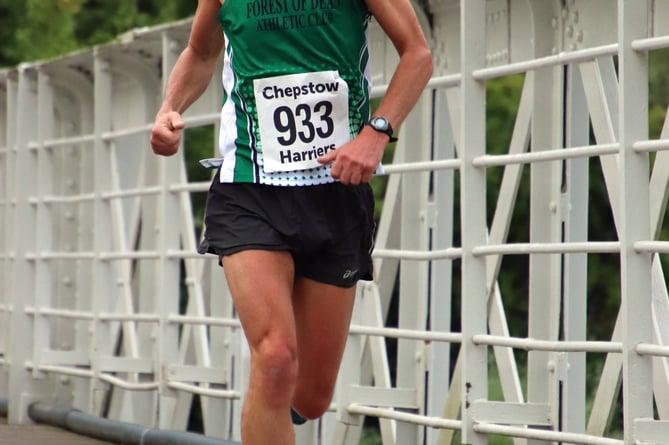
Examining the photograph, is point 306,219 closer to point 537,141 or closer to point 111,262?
point 537,141

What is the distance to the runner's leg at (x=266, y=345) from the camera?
5078mm

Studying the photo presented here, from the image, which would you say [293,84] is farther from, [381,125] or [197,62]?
[197,62]

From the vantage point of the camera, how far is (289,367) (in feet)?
16.7

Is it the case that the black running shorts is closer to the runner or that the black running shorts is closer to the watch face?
the runner

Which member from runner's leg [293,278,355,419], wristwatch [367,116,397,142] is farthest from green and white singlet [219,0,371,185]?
runner's leg [293,278,355,419]

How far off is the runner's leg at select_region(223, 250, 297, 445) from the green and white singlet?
0.96 feet

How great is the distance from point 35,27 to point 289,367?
18037 millimetres

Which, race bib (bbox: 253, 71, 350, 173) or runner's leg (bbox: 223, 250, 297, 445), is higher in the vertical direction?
race bib (bbox: 253, 71, 350, 173)

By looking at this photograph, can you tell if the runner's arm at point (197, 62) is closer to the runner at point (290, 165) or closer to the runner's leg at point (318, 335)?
the runner at point (290, 165)

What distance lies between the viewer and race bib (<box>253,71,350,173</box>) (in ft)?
17.3

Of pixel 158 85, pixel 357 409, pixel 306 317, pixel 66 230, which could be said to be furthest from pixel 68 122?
pixel 306 317

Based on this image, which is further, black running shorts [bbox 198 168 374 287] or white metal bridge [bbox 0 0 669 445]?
white metal bridge [bbox 0 0 669 445]

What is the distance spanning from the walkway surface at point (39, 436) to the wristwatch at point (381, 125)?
15.5 ft

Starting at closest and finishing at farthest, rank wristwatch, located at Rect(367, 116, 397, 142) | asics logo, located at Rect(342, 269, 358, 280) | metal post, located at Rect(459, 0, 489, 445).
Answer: wristwatch, located at Rect(367, 116, 397, 142), asics logo, located at Rect(342, 269, 358, 280), metal post, located at Rect(459, 0, 489, 445)
